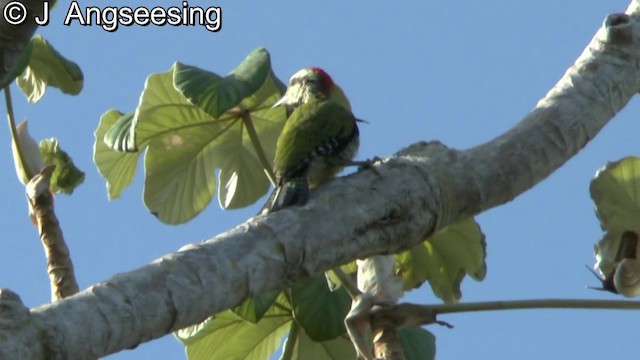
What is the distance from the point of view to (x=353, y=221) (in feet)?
7.38

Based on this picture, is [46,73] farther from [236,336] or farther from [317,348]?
[317,348]

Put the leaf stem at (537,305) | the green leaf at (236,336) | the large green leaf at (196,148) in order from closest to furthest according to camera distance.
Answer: the leaf stem at (537,305) < the large green leaf at (196,148) < the green leaf at (236,336)

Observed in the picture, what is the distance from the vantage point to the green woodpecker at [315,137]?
308cm

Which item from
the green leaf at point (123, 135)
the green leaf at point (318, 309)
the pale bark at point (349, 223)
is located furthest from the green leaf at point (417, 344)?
the green leaf at point (123, 135)

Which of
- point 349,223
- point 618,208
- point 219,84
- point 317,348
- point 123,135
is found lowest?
point 317,348

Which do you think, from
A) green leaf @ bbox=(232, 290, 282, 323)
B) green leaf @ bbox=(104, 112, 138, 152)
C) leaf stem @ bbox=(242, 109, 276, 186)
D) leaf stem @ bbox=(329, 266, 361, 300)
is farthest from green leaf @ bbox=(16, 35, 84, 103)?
leaf stem @ bbox=(329, 266, 361, 300)

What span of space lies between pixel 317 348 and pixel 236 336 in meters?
0.23

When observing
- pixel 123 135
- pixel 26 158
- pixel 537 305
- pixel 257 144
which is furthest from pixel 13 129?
pixel 537 305

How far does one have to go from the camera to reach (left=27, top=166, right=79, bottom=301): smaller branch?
2.87 meters

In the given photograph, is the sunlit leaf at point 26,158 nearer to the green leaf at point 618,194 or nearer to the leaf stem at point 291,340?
the leaf stem at point 291,340

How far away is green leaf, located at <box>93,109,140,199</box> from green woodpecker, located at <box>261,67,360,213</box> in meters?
0.40

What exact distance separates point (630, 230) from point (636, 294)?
0.24 metres

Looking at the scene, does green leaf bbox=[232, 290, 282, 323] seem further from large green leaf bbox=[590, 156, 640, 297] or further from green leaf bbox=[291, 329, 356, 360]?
large green leaf bbox=[590, 156, 640, 297]

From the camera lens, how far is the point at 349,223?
2.24 m
